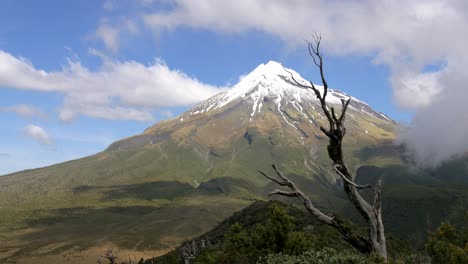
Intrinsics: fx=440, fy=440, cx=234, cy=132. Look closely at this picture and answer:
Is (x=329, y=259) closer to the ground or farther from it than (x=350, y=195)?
closer to the ground

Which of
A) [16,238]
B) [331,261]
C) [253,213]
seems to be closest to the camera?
[331,261]

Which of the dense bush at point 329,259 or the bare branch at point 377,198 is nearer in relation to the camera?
the dense bush at point 329,259

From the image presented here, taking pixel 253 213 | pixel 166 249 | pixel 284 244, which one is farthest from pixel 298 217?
pixel 166 249

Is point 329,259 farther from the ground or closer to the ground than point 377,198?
closer to the ground

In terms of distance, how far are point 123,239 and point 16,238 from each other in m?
47.0

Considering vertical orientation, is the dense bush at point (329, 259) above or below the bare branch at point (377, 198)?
below

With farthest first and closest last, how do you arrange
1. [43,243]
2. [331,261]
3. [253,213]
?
[43,243] < [253,213] < [331,261]

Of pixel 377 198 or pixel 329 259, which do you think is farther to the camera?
pixel 377 198

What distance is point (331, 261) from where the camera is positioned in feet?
37.4

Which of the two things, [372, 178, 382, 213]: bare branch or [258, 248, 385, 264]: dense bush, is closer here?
[258, 248, 385, 264]: dense bush

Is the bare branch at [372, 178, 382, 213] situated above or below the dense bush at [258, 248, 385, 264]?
above

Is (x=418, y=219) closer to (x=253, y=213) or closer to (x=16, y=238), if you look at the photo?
(x=253, y=213)

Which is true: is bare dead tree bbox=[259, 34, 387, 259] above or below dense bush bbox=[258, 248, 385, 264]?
above

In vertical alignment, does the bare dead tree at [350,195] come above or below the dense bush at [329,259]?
above
